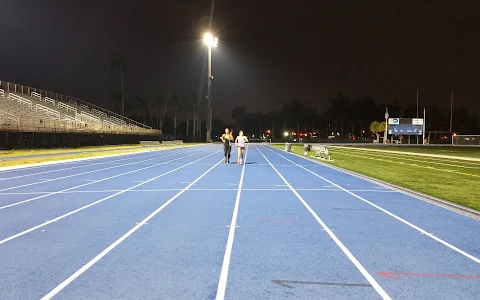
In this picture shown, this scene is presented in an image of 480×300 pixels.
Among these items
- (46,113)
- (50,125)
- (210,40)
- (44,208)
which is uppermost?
(210,40)

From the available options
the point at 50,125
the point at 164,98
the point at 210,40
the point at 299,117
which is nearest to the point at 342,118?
the point at 299,117

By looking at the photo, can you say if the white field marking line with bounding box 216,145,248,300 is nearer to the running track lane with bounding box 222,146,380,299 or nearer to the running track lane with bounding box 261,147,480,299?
the running track lane with bounding box 222,146,380,299

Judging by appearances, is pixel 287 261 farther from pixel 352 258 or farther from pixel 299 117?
pixel 299 117

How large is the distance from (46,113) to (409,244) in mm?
37404

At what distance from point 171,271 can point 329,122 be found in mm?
145183

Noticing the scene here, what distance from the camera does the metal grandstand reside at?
30.3 metres

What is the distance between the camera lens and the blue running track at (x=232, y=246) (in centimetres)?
452

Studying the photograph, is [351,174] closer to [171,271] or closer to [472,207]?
[472,207]

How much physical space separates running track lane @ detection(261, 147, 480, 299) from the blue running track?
2 centimetres

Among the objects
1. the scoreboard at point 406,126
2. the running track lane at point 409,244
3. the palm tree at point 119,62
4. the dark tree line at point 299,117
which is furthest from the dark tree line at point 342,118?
the running track lane at point 409,244

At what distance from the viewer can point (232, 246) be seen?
6172mm

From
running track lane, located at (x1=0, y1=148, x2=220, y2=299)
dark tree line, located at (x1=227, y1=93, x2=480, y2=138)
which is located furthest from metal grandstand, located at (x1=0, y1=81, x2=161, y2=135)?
dark tree line, located at (x1=227, y1=93, x2=480, y2=138)

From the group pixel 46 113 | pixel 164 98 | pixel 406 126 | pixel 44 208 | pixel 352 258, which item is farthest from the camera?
pixel 164 98

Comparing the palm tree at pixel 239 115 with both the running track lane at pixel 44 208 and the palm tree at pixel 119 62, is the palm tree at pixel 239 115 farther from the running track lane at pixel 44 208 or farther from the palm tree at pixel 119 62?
the running track lane at pixel 44 208
